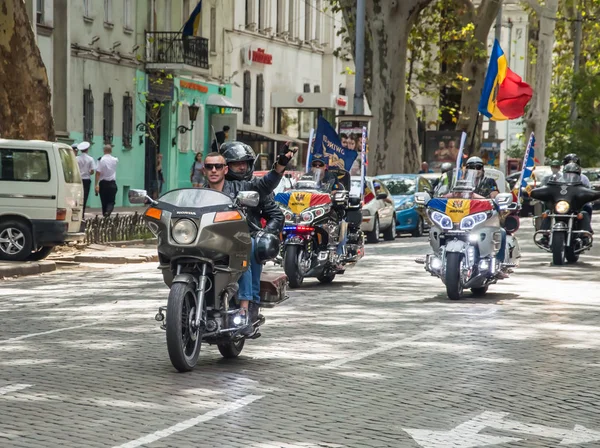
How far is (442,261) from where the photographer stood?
1738 cm

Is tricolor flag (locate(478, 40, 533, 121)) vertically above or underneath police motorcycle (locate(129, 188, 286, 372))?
above

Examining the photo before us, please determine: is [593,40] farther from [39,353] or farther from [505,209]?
[39,353]

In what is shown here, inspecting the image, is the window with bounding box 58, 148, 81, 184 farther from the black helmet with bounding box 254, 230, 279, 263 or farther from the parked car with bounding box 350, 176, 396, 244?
the black helmet with bounding box 254, 230, 279, 263

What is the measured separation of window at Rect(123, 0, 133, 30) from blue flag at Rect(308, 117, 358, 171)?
727 inches

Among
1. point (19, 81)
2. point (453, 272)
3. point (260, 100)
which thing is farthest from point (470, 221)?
point (260, 100)

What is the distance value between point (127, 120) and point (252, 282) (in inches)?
1437

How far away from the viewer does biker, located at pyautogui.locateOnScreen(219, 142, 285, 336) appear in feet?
36.2

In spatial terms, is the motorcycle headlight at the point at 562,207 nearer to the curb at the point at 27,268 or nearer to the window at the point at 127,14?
the curb at the point at 27,268

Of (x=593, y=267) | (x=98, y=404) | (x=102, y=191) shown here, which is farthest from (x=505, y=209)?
(x=102, y=191)

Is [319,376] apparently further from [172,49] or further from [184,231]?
[172,49]

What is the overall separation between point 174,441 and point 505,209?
430 inches

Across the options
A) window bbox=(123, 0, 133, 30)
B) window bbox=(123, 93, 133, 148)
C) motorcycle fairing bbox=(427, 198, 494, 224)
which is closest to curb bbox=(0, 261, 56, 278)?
motorcycle fairing bbox=(427, 198, 494, 224)

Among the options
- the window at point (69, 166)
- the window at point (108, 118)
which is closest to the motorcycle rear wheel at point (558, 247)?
the window at point (69, 166)

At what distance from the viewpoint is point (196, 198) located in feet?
34.8
